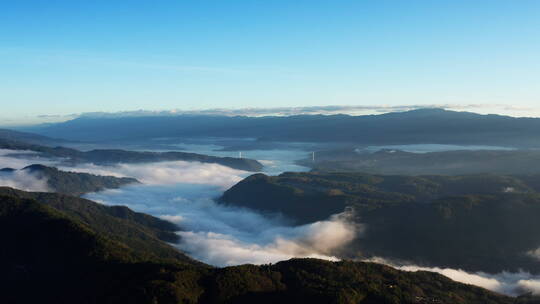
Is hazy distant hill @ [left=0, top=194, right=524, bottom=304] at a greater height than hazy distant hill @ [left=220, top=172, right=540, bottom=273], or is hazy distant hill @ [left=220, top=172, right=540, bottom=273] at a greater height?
hazy distant hill @ [left=0, top=194, right=524, bottom=304]

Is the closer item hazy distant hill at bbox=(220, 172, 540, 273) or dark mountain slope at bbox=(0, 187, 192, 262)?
dark mountain slope at bbox=(0, 187, 192, 262)

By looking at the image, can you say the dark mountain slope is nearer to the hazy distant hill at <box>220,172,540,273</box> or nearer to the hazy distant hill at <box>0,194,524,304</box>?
the hazy distant hill at <box>0,194,524,304</box>

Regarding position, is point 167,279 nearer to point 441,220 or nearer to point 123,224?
point 123,224

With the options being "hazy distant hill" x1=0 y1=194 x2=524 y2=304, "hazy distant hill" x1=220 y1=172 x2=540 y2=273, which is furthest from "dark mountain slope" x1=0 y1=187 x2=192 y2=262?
"hazy distant hill" x1=220 y1=172 x2=540 y2=273

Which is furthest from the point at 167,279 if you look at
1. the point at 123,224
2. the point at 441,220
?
the point at 441,220

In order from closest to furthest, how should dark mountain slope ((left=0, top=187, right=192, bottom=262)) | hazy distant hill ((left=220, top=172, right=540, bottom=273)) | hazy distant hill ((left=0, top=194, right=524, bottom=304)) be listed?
hazy distant hill ((left=0, top=194, right=524, bottom=304))
dark mountain slope ((left=0, top=187, right=192, bottom=262))
hazy distant hill ((left=220, top=172, right=540, bottom=273))

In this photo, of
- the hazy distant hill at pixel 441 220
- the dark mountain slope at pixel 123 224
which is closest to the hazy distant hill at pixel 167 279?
the dark mountain slope at pixel 123 224
